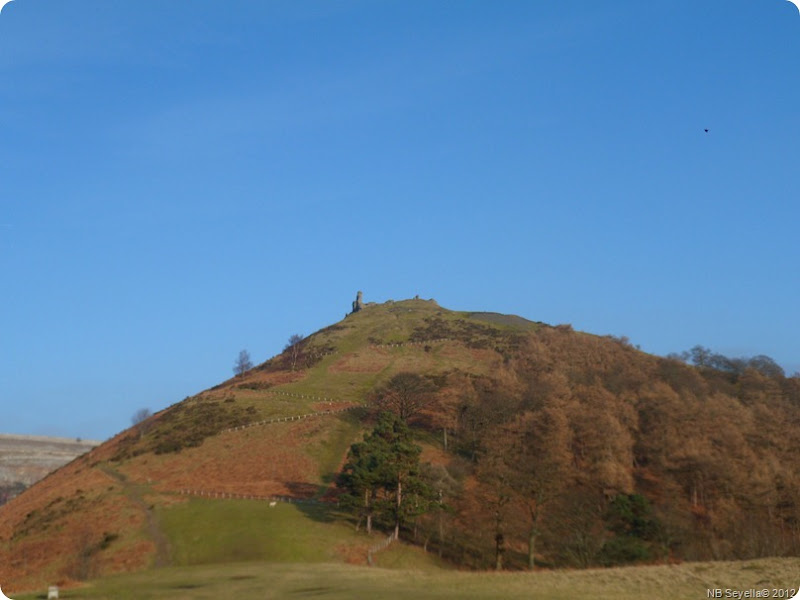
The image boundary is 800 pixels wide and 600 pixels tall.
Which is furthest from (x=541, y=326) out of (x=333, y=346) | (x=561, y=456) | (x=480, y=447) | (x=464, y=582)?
(x=464, y=582)

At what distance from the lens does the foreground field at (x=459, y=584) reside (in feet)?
121

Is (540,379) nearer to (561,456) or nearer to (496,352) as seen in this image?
(561,456)

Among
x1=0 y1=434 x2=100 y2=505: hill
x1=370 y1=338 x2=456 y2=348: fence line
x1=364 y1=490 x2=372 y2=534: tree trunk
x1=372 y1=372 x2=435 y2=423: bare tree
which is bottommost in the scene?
x1=364 y1=490 x2=372 y2=534: tree trunk

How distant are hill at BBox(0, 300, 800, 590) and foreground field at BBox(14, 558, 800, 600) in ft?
49.4

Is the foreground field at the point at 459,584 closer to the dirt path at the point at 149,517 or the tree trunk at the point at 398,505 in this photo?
the dirt path at the point at 149,517

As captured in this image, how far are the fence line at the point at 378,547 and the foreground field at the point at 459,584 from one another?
1496 centimetres

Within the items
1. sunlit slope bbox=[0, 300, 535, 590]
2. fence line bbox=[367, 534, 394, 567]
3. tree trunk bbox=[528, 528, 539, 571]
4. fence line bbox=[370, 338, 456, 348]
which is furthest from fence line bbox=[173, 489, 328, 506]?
fence line bbox=[370, 338, 456, 348]

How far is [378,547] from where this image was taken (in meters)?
64.7

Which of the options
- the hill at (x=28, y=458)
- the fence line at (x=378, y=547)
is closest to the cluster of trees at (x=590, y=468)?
the fence line at (x=378, y=547)

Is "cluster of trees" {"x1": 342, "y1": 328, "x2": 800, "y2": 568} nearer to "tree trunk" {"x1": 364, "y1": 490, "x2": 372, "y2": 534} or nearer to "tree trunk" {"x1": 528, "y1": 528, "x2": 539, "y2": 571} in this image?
"tree trunk" {"x1": 528, "y1": 528, "x2": 539, "y2": 571}

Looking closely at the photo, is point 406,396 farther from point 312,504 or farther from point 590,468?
point 312,504

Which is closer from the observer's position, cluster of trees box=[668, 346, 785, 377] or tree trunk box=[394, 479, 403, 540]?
tree trunk box=[394, 479, 403, 540]

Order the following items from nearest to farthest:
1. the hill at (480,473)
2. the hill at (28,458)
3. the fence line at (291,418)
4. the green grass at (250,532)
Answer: the green grass at (250,532)
the hill at (480,473)
the fence line at (291,418)
the hill at (28,458)

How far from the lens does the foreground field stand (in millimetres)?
36812
